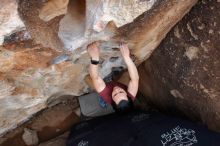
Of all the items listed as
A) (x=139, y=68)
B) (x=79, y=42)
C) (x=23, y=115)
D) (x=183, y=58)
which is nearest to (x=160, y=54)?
(x=183, y=58)

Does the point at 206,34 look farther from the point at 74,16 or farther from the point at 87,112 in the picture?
the point at 87,112

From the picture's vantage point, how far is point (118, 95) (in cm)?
213

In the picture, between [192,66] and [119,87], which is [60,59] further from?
[192,66]

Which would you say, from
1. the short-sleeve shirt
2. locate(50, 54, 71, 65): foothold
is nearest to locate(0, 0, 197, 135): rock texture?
locate(50, 54, 71, 65): foothold

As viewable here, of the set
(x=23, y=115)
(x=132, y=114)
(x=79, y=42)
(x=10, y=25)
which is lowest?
(x=132, y=114)

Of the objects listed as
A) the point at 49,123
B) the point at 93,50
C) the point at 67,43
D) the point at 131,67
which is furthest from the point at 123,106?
the point at 49,123

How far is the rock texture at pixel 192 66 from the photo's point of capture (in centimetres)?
185

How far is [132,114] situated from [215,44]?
2.08 feet

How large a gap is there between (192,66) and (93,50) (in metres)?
0.54

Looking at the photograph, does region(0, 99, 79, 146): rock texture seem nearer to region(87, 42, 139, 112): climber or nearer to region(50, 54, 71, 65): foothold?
region(87, 42, 139, 112): climber

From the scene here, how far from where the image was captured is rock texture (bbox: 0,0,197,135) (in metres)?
1.60

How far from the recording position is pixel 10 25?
1.49 metres

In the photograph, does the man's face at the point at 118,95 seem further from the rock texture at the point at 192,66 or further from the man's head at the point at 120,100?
the rock texture at the point at 192,66

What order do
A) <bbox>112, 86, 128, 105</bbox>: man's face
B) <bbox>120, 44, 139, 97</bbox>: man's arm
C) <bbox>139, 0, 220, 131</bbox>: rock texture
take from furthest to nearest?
1. <bbox>112, 86, 128, 105</bbox>: man's face
2. <bbox>120, 44, 139, 97</bbox>: man's arm
3. <bbox>139, 0, 220, 131</bbox>: rock texture
